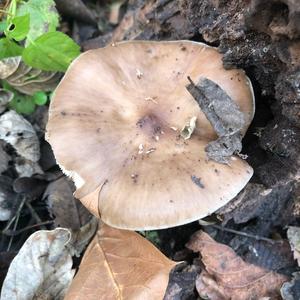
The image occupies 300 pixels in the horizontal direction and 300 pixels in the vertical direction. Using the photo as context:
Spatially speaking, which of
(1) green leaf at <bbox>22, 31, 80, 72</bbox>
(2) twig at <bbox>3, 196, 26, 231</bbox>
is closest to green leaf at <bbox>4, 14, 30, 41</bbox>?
(1) green leaf at <bbox>22, 31, 80, 72</bbox>

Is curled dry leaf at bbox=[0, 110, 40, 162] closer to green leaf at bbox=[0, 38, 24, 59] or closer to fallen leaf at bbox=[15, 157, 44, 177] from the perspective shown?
fallen leaf at bbox=[15, 157, 44, 177]

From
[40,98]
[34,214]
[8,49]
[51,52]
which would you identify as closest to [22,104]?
[40,98]

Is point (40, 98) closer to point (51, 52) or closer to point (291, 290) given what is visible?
point (51, 52)

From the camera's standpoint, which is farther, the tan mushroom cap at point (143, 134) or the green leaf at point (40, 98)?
the green leaf at point (40, 98)

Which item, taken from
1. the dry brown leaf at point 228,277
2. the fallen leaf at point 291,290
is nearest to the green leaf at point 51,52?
the dry brown leaf at point 228,277

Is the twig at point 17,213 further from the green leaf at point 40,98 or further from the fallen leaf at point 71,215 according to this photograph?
the green leaf at point 40,98

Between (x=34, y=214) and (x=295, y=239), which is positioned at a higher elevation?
(x=295, y=239)
